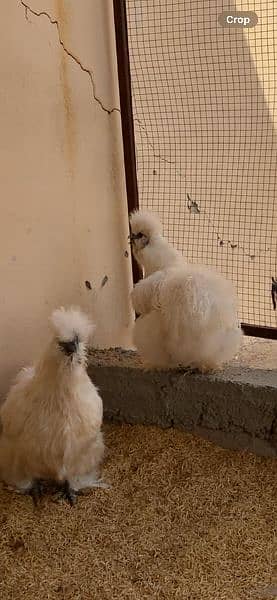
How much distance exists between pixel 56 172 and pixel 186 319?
92 centimetres

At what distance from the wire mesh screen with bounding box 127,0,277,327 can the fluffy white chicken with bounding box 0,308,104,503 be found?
1.43 m

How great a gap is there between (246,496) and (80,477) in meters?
0.59

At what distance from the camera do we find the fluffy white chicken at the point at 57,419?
2.15 m

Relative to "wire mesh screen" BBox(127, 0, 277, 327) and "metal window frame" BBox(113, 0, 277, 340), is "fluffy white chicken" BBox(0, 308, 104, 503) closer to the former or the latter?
"metal window frame" BBox(113, 0, 277, 340)

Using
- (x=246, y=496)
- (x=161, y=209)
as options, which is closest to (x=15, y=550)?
(x=246, y=496)

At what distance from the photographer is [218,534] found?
2.08 m

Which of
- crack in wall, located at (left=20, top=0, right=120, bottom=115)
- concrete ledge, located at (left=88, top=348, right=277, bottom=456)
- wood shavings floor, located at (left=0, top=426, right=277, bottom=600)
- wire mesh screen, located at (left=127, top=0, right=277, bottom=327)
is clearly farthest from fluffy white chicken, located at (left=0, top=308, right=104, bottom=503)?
wire mesh screen, located at (left=127, top=0, right=277, bottom=327)

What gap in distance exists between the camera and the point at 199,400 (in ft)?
8.60

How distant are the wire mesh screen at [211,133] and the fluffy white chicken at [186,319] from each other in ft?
2.30

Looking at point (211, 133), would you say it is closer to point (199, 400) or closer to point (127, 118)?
point (127, 118)

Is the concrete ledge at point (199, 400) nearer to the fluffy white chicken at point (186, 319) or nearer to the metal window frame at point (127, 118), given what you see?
the fluffy white chicken at point (186, 319)

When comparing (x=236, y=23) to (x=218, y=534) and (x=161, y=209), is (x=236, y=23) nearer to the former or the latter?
(x=161, y=209)

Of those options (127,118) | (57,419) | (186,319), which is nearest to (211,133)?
(127,118)

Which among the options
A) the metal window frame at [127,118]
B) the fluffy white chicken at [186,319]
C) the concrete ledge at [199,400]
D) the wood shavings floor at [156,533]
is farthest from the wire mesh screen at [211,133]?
→ the wood shavings floor at [156,533]
